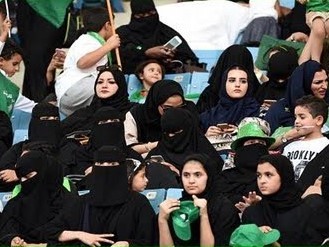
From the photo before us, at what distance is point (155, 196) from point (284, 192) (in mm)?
1260

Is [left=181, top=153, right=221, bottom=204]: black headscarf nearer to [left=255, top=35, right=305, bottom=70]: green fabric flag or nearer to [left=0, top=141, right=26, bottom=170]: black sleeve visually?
[left=0, top=141, right=26, bottom=170]: black sleeve

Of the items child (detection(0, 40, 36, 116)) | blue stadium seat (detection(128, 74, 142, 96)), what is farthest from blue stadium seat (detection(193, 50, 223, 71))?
child (detection(0, 40, 36, 116))

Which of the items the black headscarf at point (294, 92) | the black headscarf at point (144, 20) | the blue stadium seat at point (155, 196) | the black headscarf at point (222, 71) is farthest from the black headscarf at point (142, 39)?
the blue stadium seat at point (155, 196)

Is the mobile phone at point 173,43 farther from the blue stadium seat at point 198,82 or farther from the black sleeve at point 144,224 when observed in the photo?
the black sleeve at point 144,224

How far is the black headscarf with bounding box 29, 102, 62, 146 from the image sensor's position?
14.6 metres

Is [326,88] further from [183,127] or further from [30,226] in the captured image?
[30,226]

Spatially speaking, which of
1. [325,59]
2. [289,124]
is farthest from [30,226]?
[325,59]

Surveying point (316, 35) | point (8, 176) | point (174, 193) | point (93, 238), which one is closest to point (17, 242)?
point (93, 238)

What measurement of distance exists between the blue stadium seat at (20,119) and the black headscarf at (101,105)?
0.81 meters

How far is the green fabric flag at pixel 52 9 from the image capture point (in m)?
16.6

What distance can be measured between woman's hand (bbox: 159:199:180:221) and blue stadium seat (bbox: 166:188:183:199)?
0.76 meters

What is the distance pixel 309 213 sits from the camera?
12.3 metres

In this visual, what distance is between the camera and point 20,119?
16234mm

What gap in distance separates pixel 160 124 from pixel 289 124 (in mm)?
1056
